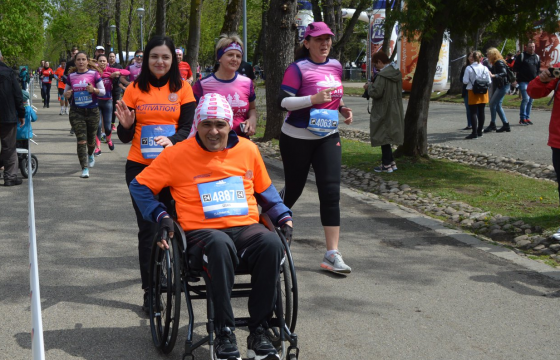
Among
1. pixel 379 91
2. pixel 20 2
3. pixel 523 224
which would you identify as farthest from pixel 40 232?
pixel 20 2

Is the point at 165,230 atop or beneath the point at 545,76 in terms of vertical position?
beneath

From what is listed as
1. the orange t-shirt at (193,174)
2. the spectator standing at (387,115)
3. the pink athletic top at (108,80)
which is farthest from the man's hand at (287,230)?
the pink athletic top at (108,80)

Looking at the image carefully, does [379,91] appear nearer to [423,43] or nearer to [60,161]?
[423,43]

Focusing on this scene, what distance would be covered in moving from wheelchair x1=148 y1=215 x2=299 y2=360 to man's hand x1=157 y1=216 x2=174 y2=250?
3cm

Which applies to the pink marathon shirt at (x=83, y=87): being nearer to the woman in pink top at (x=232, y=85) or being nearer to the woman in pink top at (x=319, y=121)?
the woman in pink top at (x=232, y=85)

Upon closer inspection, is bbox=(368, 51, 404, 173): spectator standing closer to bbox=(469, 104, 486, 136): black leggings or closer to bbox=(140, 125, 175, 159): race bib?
bbox=(469, 104, 486, 136): black leggings

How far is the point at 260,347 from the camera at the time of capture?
12.6 feet

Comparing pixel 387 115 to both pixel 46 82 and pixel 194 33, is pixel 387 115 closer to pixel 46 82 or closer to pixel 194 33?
pixel 194 33

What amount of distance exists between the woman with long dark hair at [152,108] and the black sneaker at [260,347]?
1.55 meters

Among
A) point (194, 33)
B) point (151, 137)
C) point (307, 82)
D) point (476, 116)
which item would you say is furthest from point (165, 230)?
point (194, 33)

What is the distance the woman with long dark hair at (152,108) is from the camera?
530cm

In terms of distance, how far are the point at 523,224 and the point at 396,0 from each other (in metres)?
4.54

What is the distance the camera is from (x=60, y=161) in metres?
13.4

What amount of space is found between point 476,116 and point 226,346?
13.5m
